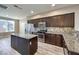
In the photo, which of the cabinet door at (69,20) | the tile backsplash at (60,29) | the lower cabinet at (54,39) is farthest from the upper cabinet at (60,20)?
the lower cabinet at (54,39)

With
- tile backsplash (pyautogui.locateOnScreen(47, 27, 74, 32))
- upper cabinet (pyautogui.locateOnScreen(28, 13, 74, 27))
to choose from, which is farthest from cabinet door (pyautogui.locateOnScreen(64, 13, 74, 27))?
tile backsplash (pyautogui.locateOnScreen(47, 27, 74, 32))

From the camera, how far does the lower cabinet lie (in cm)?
457

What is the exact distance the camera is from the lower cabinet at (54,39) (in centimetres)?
457

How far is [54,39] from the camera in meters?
4.91

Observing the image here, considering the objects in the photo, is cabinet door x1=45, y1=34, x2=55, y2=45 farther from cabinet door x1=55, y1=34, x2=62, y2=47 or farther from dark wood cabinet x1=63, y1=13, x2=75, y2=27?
dark wood cabinet x1=63, y1=13, x2=75, y2=27

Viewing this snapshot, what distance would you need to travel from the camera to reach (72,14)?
4.23 metres

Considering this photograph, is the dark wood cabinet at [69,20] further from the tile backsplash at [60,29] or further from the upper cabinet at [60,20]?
the tile backsplash at [60,29]

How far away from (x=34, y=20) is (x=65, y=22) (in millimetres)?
2476

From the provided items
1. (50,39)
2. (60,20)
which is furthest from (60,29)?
(50,39)

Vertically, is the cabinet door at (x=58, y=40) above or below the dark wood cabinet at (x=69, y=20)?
below

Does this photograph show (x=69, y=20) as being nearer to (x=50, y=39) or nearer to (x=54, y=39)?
(x=54, y=39)
